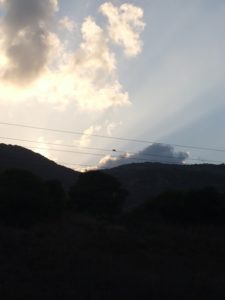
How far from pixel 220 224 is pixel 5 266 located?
110ft

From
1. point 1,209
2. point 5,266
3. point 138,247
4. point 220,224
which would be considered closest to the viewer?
point 5,266

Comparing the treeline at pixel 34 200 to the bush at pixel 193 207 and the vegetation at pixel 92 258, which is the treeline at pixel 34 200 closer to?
the vegetation at pixel 92 258

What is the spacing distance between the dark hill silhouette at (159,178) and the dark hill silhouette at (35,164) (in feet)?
37.5

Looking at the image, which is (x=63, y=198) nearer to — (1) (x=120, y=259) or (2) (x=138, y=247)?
A: (2) (x=138, y=247)

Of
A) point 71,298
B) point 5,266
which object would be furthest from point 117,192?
point 71,298

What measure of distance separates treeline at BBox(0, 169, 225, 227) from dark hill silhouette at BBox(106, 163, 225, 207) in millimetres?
33817

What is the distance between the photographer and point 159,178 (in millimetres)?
117625

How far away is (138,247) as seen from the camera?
2605 cm

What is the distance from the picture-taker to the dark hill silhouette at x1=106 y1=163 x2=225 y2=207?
10794cm

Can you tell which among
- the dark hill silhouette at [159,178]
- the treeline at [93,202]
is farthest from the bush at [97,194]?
the dark hill silhouette at [159,178]

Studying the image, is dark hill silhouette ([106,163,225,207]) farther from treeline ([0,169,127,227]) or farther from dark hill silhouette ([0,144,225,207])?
treeline ([0,169,127,227])

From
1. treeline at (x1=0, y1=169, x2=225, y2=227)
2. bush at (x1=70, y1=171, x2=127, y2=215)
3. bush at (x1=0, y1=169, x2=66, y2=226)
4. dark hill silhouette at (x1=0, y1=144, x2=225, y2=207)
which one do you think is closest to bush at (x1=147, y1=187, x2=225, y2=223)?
treeline at (x1=0, y1=169, x2=225, y2=227)

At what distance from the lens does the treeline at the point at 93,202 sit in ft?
136

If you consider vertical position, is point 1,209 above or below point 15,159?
below
